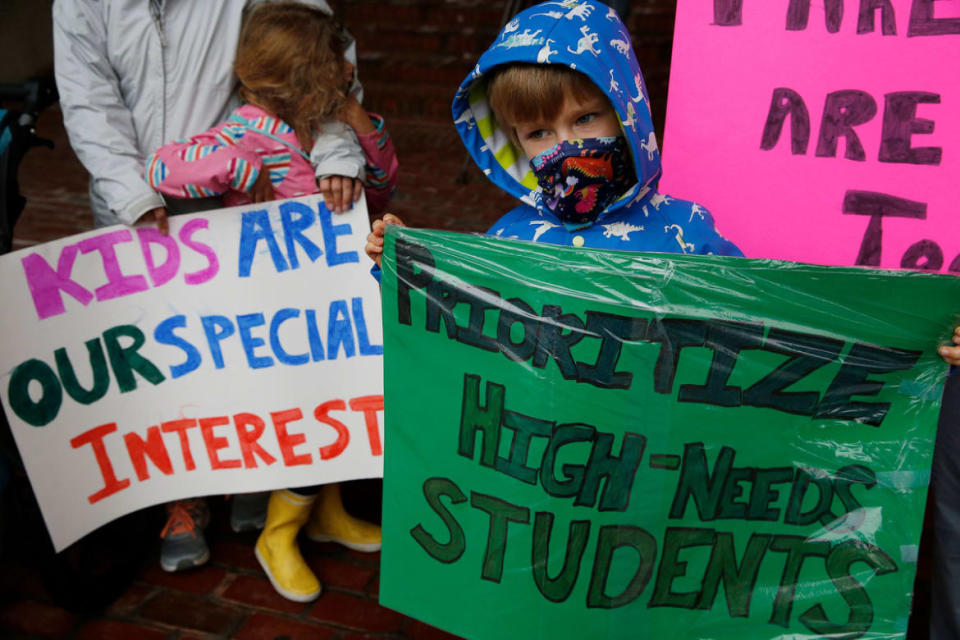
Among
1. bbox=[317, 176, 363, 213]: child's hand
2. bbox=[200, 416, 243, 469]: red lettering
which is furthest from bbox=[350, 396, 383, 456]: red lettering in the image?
bbox=[317, 176, 363, 213]: child's hand

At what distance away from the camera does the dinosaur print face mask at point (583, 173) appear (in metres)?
1.54

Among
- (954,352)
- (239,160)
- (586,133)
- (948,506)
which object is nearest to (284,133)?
(239,160)

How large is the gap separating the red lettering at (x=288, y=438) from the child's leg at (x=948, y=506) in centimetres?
155

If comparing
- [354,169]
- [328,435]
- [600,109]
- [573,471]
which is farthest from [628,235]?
[328,435]

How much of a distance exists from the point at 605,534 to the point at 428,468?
1.21ft

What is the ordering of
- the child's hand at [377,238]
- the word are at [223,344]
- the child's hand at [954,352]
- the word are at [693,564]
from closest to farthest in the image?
the child's hand at [954,352] < the word are at [693,564] < the child's hand at [377,238] < the word are at [223,344]

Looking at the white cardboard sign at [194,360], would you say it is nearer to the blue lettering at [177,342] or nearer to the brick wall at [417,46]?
the blue lettering at [177,342]

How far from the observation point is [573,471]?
4.89 ft

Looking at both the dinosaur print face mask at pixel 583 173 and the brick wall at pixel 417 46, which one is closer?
the dinosaur print face mask at pixel 583 173

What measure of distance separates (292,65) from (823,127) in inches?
50.9

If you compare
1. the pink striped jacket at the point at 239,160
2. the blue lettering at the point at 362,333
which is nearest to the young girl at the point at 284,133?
the pink striped jacket at the point at 239,160

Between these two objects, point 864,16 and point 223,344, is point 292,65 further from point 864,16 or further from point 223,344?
point 864,16

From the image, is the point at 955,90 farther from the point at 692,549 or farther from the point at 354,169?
the point at 354,169

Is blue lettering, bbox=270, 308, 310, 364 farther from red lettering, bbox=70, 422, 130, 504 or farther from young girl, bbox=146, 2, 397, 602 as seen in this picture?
red lettering, bbox=70, 422, 130, 504
